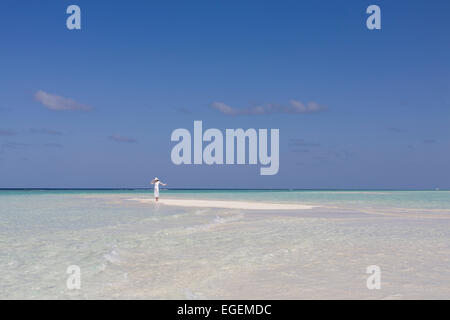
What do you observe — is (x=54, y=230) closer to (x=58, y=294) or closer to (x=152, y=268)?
(x=152, y=268)

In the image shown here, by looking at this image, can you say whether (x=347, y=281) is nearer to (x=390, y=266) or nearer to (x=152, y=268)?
(x=390, y=266)

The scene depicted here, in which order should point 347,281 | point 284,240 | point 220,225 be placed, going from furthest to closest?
point 220,225 < point 284,240 < point 347,281

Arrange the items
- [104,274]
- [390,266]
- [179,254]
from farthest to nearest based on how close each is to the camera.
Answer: [179,254] → [390,266] → [104,274]

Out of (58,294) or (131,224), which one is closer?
(58,294)

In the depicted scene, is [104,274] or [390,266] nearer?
[104,274]

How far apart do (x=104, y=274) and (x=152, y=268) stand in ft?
3.40

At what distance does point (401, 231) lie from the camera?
51.2ft

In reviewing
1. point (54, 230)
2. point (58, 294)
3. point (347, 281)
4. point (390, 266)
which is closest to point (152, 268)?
point (58, 294)
